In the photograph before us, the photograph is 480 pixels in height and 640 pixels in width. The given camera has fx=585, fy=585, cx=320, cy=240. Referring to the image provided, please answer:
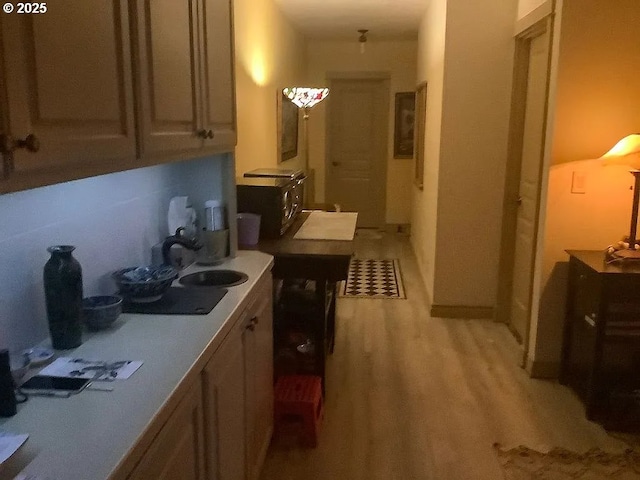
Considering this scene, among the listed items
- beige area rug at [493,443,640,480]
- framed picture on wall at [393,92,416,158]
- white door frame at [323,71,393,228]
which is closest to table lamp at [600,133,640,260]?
beige area rug at [493,443,640,480]

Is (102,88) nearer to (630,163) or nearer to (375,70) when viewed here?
(630,163)

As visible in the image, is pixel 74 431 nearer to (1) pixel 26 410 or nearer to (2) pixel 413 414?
(1) pixel 26 410

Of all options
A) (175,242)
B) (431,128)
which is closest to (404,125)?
(431,128)

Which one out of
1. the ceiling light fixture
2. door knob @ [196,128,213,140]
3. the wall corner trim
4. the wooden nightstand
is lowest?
the wooden nightstand

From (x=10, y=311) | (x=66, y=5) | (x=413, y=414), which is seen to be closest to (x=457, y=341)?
(x=413, y=414)

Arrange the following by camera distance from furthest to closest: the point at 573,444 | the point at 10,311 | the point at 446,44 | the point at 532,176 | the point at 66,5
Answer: the point at 446,44, the point at 532,176, the point at 573,444, the point at 10,311, the point at 66,5

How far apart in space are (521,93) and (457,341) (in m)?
1.81

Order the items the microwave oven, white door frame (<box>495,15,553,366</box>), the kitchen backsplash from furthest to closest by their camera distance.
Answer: white door frame (<box>495,15,553,366</box>), the microwave oven, the kitchen backsplash

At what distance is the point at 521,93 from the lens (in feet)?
13.6

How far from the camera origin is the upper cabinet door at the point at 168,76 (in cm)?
154

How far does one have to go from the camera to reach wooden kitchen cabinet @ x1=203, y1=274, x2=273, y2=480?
1695 millimetres

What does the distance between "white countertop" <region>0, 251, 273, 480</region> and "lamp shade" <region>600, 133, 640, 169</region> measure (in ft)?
7.05

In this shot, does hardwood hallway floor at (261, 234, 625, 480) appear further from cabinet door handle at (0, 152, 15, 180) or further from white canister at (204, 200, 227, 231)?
cabinet door handle at (0, 152, 15, 180)

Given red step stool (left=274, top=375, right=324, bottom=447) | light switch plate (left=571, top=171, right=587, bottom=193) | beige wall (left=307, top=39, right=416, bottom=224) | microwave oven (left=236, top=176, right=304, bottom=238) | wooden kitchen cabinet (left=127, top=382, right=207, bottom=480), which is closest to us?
wooden kitchen cabinet (left=127, top=382, right=207, bottom=480)
